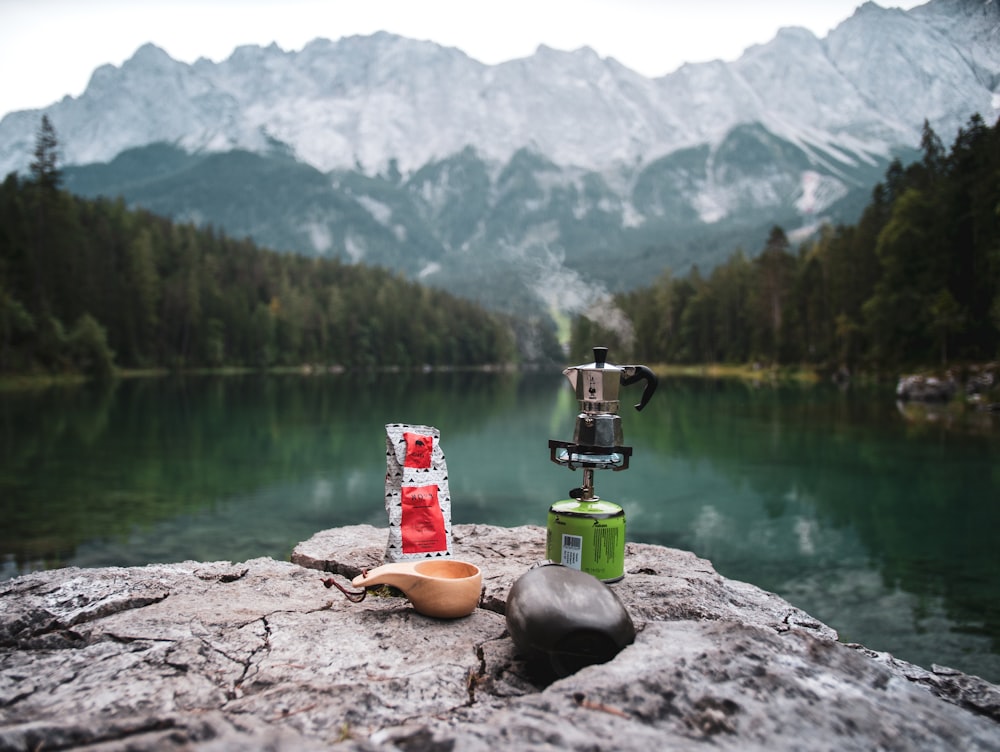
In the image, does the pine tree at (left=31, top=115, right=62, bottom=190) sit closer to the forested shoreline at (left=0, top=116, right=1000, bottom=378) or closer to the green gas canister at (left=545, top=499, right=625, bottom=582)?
the forested shoreline at (left=0, top=116, right=1000, bottom=378)

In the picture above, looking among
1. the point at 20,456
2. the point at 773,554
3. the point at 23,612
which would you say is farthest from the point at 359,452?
the point at 23,612

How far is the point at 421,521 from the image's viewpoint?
530 cm

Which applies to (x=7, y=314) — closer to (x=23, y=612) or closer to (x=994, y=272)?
(x=23, y=612)

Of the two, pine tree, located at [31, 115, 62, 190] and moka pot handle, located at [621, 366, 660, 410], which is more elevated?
pine tree, located at [31, 115, 62, 190]

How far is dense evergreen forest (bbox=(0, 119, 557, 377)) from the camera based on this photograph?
65062 millimetres

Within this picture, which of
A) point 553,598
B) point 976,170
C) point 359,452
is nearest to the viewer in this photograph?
point 553,598

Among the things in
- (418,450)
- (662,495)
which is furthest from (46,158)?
(418,450)

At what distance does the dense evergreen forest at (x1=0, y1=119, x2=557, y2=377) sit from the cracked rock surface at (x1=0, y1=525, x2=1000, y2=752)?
62.1 m

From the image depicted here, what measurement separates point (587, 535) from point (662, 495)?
41.0 ft

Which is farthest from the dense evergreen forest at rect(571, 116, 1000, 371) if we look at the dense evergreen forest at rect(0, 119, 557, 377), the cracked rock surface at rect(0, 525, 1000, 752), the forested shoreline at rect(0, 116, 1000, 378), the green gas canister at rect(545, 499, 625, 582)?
the dense evergreen forest at rect(0, 119, 557, 377)

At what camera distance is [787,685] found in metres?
3.06

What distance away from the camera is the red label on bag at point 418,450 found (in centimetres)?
531

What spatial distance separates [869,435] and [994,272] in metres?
27.0

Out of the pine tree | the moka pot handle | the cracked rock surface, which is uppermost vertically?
the pine tree
